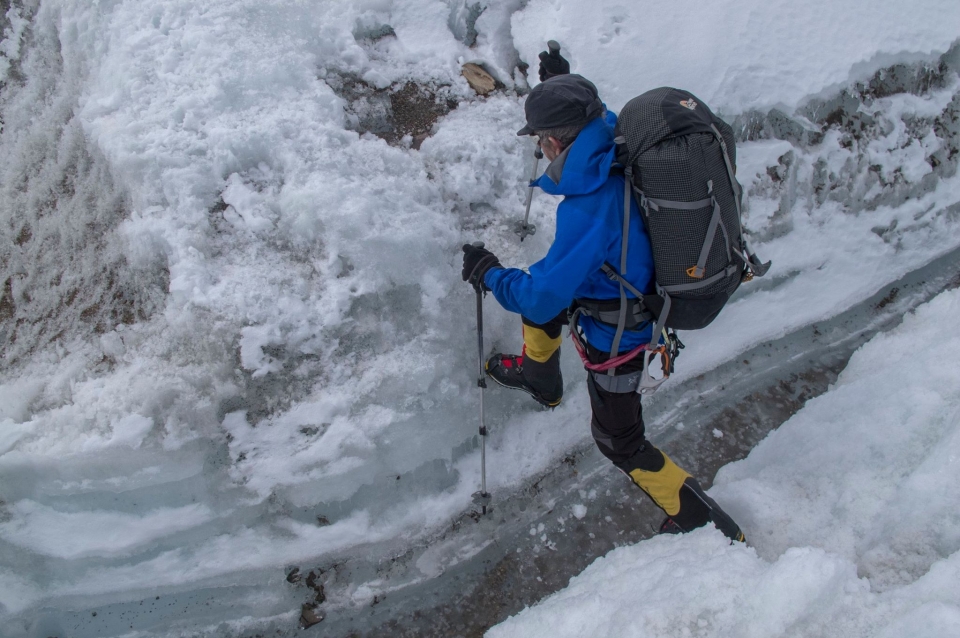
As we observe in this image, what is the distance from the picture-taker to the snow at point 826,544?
8.09 ft

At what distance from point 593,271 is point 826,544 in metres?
1.95

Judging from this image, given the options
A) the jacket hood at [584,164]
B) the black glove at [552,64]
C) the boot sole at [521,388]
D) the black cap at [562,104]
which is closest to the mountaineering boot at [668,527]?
the boot sole at [521,388]

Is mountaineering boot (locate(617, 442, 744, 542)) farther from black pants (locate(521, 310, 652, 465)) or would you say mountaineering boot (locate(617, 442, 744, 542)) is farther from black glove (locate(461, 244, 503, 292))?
black glove (locate(461, 244, 503, 292))

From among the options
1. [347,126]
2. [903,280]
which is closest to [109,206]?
[347,126]

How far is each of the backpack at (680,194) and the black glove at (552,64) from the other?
1.33 metres

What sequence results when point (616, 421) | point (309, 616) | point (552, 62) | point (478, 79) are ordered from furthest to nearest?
point (478, 79), point (552, 62), point (309, 616), point (616, 421)

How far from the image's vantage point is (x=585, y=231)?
2.49m

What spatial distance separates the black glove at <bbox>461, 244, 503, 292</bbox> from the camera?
10.0 ft

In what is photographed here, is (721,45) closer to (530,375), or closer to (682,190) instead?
(682,190)

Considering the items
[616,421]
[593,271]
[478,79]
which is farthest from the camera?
[478,79]

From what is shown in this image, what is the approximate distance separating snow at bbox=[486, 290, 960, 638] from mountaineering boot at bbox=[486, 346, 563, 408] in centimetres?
98

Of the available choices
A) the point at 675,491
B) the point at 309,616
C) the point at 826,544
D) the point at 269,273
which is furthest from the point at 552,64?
the point at 309,616

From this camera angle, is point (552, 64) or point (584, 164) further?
point (552, 64)

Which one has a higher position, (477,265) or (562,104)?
(562,104)
